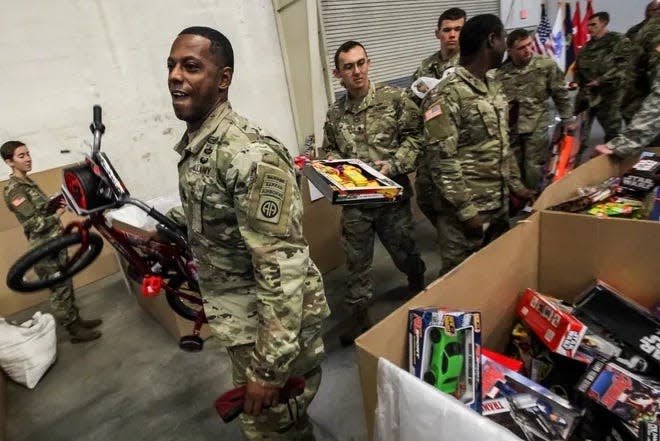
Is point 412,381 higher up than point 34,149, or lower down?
lower down

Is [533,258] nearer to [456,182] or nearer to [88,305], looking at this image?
[456,182]

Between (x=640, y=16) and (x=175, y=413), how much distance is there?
7.08 meters

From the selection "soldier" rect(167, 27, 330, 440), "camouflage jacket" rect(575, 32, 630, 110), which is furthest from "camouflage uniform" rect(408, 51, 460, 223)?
"camouflage jacket" rect(575, 32, 630, 110)

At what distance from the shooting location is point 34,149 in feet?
9.16

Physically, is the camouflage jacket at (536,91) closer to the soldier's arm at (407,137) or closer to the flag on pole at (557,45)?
the soldier's arm at (407,137)

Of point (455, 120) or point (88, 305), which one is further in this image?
point (88, 305)

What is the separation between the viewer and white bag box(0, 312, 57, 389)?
2.04 m

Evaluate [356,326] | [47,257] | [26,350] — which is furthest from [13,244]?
[356,326]

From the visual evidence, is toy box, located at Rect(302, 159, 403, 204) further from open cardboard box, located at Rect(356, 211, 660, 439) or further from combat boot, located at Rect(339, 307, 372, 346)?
combat boot, located at Rect(339, 307, 372, 346)

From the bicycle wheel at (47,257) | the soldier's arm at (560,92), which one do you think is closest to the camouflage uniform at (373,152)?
the bicycle wheel at (47,257)

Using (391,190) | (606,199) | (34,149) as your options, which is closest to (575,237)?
(606,199)

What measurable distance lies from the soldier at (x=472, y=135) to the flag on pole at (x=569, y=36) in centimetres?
457

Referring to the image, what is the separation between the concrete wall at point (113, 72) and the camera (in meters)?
2.68

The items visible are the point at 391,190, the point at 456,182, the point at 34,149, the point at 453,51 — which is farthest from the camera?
the point at 34,149
